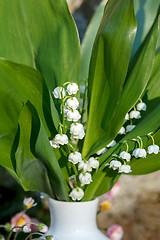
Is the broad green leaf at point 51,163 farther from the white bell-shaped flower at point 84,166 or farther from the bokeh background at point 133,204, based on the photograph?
the bokeh background at point 133,204

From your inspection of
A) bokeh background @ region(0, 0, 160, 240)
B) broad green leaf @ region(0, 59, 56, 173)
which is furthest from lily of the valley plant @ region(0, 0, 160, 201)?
bokeh background @ region(0, 0, 160, 240)

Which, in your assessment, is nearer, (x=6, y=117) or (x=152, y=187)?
(x=6, y=117)

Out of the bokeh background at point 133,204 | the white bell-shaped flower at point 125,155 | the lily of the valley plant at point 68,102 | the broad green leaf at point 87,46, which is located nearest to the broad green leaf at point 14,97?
the lily of the valley plant at point 68,102

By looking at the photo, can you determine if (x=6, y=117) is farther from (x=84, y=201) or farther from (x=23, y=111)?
(x=84, y=201)

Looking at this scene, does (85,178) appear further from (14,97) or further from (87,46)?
(87,46)

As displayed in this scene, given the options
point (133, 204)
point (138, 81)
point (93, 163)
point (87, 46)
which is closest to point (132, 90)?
point (138, 81)

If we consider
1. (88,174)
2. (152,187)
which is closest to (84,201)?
(88,174)

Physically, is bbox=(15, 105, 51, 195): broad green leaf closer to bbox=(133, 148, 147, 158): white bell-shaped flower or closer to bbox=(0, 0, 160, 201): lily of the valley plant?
bbox=(0, 0, 160, 201): lily of the valley plant
